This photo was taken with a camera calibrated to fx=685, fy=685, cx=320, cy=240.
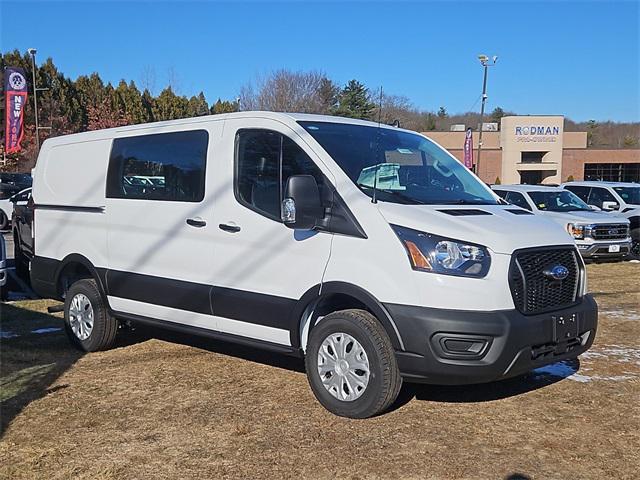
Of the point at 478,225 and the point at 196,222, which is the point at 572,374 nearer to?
the point at 478,225

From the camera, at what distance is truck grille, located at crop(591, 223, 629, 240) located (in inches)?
519

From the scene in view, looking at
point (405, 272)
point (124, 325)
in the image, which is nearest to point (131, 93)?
point (124, 325)

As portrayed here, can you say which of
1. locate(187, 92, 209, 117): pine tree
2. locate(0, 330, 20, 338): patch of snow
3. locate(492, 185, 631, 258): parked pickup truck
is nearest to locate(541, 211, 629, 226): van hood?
Result: locate(492, 185, 631, 258): parked pickup truck

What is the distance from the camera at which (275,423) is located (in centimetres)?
472

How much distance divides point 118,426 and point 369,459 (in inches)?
70.2

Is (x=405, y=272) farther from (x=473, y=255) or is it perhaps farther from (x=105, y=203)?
(x=105, y=203)

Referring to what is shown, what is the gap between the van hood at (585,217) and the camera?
43.4ft

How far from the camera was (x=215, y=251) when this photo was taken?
5.52 meters

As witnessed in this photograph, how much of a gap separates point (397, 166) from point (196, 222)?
1707mm

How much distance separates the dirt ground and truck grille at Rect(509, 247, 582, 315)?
33.3 inches

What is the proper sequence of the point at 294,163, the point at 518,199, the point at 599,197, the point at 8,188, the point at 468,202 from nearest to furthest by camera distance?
the point at 294,163 → the point at 468,202 → the point at 518,199 → the point at 599,197 → the point at 8,188

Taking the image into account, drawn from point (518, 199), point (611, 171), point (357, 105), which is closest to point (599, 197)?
point (518, 199)

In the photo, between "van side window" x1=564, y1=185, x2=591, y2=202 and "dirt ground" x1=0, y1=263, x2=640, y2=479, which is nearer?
"dirt ground" x1=0, y1=263, x2=640, y2=479

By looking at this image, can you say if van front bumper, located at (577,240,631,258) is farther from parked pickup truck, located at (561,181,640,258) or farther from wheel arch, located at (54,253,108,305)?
wheel arch, located at (54,253,108,305)
